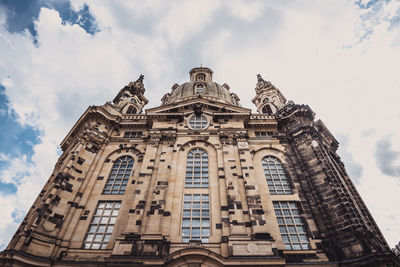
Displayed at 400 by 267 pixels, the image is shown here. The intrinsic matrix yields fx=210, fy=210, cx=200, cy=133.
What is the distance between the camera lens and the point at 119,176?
17500 millimetres

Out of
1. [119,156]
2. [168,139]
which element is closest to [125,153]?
[119,156]

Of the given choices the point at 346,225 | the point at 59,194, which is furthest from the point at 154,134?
the point at 346,225

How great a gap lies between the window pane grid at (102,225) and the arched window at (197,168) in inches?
220

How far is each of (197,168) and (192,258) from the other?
6.95m

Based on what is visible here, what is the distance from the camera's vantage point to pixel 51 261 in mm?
11930

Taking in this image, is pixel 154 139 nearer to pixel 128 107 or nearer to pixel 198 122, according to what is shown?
pixel 198 122

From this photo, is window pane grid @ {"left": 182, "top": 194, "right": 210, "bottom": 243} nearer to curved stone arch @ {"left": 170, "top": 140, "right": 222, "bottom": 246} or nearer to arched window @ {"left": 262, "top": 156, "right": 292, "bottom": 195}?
curved stone arch @ {"left": 170, "top": 140, "right": 222, "bottom": 246}

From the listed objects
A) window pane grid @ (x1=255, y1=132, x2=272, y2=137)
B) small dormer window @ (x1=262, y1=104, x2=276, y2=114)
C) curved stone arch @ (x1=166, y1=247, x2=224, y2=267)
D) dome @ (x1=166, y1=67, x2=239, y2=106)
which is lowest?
curved stone arch @ (x1=166, y1=247, x2=224, y2=267)

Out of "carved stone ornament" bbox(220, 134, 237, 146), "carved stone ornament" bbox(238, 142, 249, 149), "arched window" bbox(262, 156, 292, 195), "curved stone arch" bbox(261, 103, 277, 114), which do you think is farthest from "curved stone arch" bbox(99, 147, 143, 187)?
"curved stone arch" bbox(261, 103, 277, 114)

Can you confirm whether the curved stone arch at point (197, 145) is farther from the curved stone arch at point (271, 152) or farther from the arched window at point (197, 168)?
the curved stone arch at point (271, 152)

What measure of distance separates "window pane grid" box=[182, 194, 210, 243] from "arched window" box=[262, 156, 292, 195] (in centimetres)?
538

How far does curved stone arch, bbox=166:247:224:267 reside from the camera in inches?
445

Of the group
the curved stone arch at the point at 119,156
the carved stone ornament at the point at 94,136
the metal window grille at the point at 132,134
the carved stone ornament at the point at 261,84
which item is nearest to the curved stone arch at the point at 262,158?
the curved stone arch at the point at 119,156

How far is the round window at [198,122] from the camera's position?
20.5 metres
